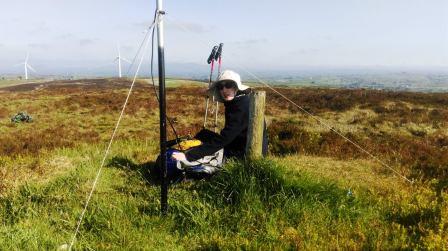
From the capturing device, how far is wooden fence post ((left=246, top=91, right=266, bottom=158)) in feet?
21.6

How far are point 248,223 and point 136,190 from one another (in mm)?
2628

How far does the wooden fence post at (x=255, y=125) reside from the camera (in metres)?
6.57

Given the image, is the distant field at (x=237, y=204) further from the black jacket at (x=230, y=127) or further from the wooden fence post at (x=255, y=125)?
the black jacket at (x=230, y=127)

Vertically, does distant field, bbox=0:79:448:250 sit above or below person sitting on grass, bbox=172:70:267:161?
below

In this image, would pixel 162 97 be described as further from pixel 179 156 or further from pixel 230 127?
pixel 179 156

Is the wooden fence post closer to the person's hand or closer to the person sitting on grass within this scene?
the person sitting on grass

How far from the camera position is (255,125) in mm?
6672

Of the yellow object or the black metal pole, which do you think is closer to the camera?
the black metal pole

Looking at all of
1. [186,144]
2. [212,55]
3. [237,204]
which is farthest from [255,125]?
[212,55]

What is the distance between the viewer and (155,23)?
5539 millimetres

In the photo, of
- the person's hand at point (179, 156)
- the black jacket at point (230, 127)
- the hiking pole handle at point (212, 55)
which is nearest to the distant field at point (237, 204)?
the black jacket at point (230, 127)

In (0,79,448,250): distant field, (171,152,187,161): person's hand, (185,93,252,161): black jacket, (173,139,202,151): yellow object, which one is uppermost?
(185,93,252,161): black jacket

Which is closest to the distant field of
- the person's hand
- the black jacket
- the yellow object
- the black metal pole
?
the black metal pole

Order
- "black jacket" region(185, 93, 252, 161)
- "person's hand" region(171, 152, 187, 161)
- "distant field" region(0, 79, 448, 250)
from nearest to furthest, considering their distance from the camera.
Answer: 1. "distant field" region(0, 79, 448, 250)
2. "black jacket" region(185, 93, 252, 161)
3. "person's hand" region(171, 152, 187, 161)
